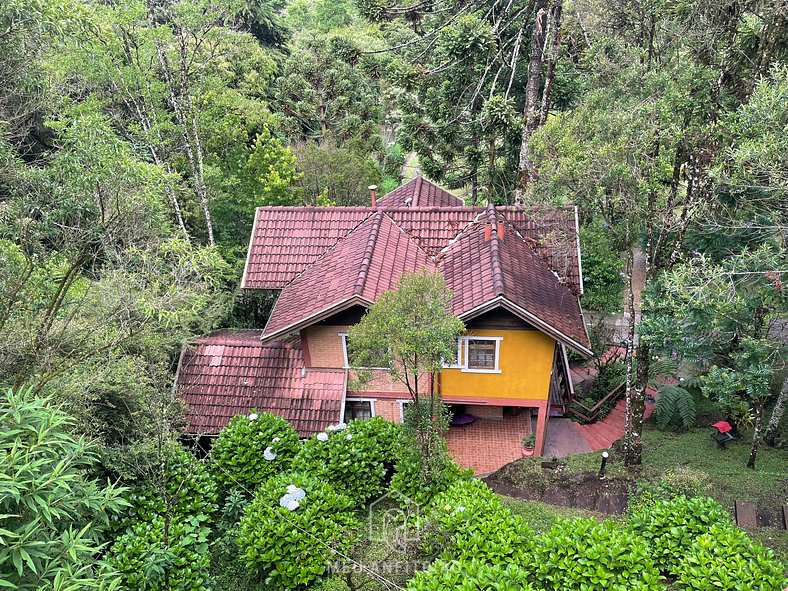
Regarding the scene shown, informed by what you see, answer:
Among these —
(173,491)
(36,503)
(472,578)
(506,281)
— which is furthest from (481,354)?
(36,503)

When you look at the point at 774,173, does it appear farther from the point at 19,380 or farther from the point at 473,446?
the point at 19,380

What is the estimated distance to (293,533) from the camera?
11.9 m

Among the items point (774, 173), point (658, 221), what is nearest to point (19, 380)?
point (658, 221)

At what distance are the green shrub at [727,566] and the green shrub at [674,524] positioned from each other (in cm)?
32

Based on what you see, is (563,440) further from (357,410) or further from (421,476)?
(357,410)

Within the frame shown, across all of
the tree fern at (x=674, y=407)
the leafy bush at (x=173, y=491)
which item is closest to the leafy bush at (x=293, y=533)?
the leafy bush at (x=173, y=491)

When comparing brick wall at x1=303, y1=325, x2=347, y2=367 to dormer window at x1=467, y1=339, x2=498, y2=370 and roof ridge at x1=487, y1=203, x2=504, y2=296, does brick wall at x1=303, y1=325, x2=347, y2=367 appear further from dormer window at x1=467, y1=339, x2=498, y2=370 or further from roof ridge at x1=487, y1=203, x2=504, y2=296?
roof ridge at x1=487, y1=203, x2=504, y2=296

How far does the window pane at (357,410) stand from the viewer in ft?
57.8

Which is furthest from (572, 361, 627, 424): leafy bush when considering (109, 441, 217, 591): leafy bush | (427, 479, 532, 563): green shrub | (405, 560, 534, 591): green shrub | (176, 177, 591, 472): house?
(109, 441, 217, 591): leafy bush

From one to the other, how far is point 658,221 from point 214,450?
12.0 meters

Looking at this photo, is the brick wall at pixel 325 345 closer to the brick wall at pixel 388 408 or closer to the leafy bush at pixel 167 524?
the brick wall at pixel 388 408

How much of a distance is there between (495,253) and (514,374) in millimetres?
3521

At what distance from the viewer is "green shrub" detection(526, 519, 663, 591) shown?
9320 millimetres

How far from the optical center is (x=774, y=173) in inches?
407
